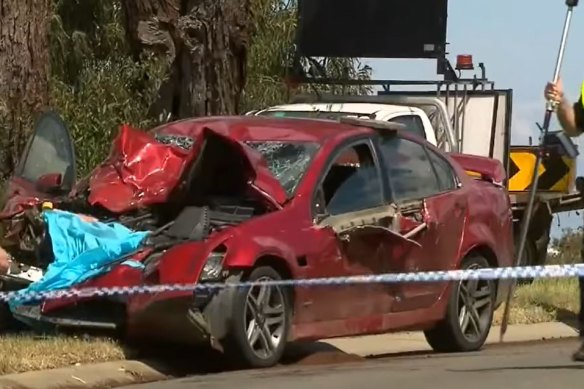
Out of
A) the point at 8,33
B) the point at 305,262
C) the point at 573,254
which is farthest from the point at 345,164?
the point at 573,254

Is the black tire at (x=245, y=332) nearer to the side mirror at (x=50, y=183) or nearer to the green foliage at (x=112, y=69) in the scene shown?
the side mirror at (x=50, y=183)

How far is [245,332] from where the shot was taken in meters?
9.86

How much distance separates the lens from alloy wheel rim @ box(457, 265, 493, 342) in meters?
11.9

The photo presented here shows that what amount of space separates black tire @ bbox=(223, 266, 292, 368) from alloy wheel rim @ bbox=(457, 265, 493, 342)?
2083 millimetres

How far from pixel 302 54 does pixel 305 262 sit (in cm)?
837

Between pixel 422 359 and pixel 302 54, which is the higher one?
pixel 302 54

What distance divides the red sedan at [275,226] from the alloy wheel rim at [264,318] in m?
0.01

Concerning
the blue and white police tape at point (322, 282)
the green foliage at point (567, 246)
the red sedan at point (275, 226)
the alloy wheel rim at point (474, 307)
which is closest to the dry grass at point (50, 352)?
the red sedan at point (275, 226)

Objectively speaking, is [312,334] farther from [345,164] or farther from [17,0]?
[17,0]

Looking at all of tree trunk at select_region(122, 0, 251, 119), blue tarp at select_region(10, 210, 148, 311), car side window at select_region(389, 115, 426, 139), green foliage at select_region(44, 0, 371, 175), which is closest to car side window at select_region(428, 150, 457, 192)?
blue tarp at select_region(10, 210, 148, 311)

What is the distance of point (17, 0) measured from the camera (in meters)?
13.8

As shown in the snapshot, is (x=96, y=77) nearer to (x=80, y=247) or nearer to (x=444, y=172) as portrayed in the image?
(x=444, y=172)

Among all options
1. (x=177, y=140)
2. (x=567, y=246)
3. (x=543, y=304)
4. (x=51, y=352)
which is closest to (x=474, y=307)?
(x=177, y=140)

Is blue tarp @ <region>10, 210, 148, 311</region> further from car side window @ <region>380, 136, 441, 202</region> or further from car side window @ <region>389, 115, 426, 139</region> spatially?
car side window @ <region>389, 115, 426, 139</region>
